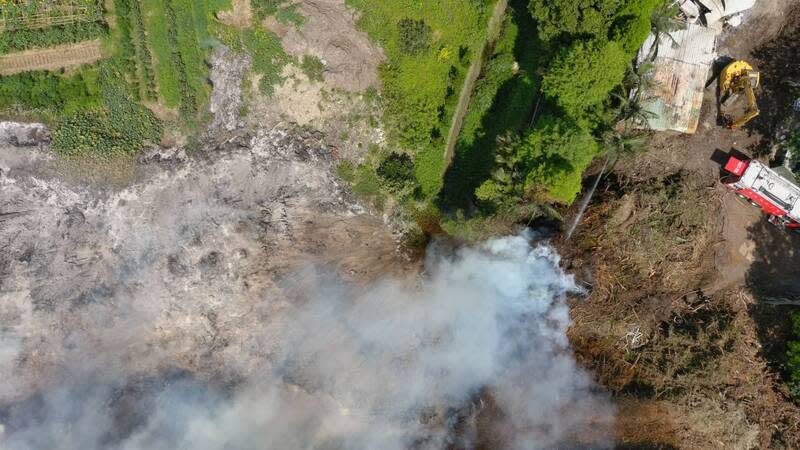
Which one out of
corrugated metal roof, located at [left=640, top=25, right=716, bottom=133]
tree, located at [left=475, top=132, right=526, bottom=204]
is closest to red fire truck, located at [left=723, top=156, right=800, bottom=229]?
corrugated metal roof, located at [left=640, top=25, right=716, bottom=133]

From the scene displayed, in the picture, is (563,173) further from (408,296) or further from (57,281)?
(57,281)

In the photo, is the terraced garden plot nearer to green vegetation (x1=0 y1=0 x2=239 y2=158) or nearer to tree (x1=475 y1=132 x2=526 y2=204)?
green vegetation (x1=0 y1=0 x2=239 y2=158)

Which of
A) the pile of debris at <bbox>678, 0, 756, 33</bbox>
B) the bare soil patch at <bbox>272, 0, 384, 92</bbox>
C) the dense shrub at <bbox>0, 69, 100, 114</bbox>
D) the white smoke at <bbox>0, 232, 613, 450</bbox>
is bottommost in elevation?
the white smoke at <bbox>0, 232, 613, 450</bbox>

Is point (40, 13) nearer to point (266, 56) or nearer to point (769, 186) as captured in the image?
point (266, 56)

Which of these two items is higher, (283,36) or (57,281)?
(283,36)

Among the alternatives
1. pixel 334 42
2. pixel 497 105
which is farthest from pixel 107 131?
pixel 497 105

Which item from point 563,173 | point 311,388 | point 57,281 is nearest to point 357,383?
point 311,388
